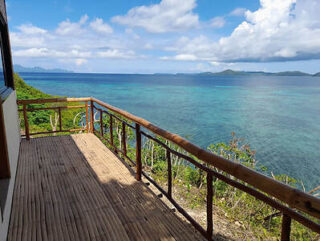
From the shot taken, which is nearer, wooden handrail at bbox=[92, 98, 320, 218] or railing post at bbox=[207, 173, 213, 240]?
wooden handrail at bbox=[92, 98, 320, 218]

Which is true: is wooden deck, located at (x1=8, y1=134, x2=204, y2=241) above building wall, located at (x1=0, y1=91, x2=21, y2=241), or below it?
below

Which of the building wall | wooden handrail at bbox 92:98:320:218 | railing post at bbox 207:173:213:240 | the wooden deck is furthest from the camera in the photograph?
the wooden deck

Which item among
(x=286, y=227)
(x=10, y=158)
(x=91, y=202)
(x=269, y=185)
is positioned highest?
(x=269, y=185)

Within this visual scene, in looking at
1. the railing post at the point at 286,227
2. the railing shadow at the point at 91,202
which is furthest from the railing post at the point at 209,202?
the railing post at the point at 286,227

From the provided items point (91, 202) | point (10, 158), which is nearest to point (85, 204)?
point (91, 202)

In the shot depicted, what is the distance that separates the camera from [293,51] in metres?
66.9

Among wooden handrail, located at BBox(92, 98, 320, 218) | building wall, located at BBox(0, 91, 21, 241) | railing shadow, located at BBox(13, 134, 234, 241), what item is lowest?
railing shadow, located at BBox(13, 134, 234, 241)

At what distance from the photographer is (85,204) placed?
2258mm

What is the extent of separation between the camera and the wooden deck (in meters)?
1.85

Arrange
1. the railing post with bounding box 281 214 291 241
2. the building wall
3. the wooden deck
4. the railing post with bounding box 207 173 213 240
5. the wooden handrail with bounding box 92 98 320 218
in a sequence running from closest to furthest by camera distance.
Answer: the wooden handrail with bounding box 92 98 320 218
the railing post with bounding box 281 214 291 241
the railing post with bounding box 207 173 213 240
the building wall
the wooden deck

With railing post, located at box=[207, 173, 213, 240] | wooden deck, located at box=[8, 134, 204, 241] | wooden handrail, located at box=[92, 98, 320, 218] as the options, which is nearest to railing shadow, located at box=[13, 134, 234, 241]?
wooden deck, located at box=[8, 134, 204, 241]

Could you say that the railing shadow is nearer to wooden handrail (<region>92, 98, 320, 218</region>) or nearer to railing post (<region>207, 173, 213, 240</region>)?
railing post (<region>207, 173, 213, 240</region>)

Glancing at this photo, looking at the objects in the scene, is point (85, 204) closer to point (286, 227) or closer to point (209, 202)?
point (209, 202)

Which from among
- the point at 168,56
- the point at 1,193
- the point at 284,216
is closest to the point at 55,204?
the point at 1,193
